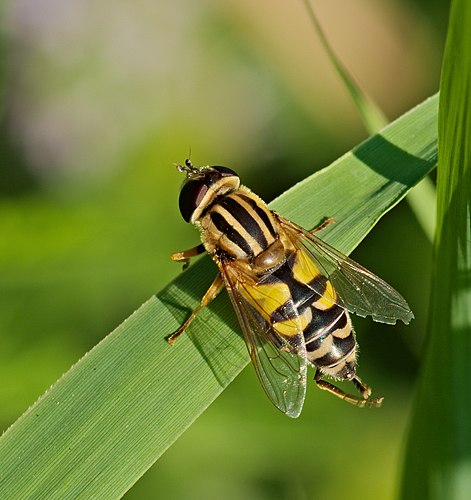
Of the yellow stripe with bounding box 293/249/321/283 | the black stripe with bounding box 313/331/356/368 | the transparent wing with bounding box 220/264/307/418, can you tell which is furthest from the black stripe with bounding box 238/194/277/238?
the black stripe with bounding box 313/331/356/368

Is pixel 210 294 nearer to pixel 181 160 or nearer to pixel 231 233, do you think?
pixel 231 233

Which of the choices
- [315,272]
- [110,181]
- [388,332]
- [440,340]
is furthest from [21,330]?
[440,340]

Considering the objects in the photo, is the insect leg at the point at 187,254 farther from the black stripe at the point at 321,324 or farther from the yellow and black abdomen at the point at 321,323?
the black stripe at the point at 321,324

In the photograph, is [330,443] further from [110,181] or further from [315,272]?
[110,181]

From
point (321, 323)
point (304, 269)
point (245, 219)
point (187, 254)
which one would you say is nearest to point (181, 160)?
point (187, 254)

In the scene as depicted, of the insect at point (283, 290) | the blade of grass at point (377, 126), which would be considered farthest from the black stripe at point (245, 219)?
the blade of grass at point (377, 126)

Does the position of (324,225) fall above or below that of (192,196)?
below

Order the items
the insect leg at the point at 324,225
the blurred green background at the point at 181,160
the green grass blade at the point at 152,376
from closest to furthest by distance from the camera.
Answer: the green grass blade at the point at 152,376
the insect leg at the point at 324,225
the blurred green background at the point at 181,160

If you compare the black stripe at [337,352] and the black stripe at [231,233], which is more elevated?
the black stripe at [231,233]
